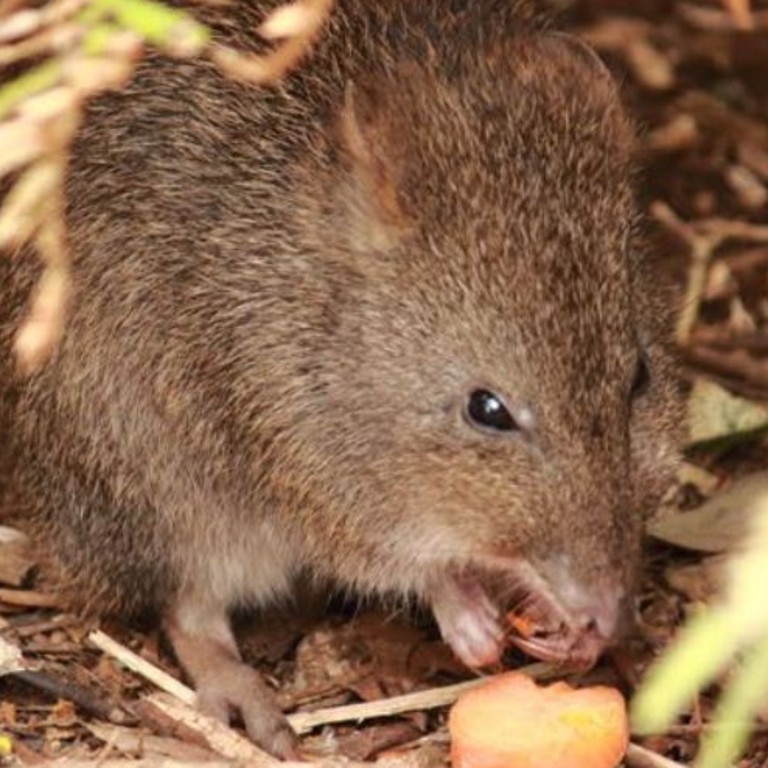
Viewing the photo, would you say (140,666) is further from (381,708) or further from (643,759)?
(643,759)

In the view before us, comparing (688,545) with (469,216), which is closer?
(469,216)

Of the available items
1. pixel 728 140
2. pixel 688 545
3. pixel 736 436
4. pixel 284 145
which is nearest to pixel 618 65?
pixel 728 140

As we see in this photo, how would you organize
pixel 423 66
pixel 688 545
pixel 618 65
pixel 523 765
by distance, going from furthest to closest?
1. pixel 618 65
2. pixel 688 545
3. pixel 423 66
4. pixel 523 765

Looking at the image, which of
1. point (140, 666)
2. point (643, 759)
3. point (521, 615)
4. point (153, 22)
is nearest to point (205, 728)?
point (140, 666)

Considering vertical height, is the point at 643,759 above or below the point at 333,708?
below

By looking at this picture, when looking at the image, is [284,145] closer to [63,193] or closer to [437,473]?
[63,193]

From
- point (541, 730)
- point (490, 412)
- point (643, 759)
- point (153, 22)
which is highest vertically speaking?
point (153, 22)

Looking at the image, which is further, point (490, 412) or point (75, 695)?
point (75, 695)
